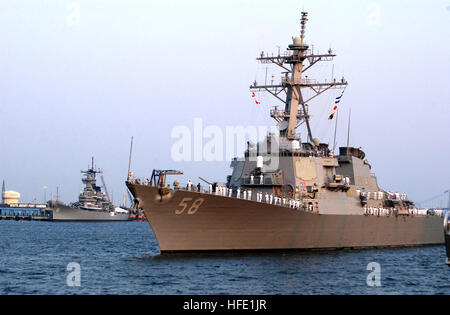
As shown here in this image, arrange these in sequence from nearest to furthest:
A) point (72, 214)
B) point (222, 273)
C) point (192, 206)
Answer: point (222, 273) → point (192, 206) → point (72, 214)

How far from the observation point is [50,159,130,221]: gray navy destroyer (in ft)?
331

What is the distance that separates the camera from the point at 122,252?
3338 centimetres

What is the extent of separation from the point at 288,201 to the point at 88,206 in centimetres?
7397

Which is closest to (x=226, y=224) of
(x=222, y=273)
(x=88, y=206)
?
(x=222, y=273)

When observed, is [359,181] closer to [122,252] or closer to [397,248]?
[397,248]

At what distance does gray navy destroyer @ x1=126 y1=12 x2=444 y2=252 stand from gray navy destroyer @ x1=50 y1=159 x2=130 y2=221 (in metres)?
67.9

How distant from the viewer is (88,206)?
101 meters

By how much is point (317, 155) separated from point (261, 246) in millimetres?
6982

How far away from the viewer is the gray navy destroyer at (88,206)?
3976 inches

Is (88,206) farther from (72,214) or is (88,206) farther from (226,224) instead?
(226,224)

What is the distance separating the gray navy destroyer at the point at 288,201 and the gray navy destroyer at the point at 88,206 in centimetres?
6788

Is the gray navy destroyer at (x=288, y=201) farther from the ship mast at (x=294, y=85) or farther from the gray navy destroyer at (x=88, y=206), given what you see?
the gray navy destroyer at (x=88, y=206)
